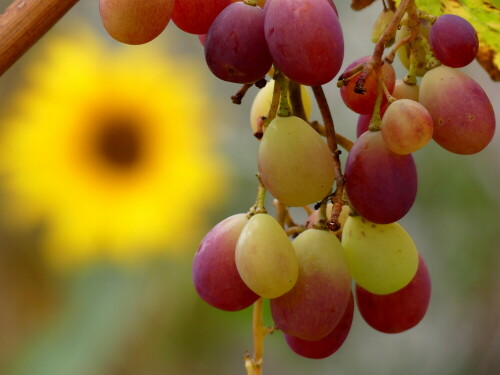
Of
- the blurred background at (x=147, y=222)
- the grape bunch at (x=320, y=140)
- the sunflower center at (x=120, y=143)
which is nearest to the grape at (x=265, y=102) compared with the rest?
the grape bunch at (x=320, y=140)

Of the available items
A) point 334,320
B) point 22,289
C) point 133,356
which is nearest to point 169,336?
point 133,356

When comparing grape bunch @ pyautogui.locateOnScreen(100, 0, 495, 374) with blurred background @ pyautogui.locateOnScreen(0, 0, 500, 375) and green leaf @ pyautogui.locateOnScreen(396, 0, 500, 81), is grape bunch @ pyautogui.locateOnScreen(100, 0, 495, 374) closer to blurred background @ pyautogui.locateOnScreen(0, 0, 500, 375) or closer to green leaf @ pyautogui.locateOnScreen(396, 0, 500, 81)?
green leaf @ pyautogui.locateOnScreen(396, 0, 500, 81)

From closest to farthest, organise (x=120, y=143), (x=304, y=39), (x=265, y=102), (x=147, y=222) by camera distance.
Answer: (x=304, y=39)
(x=265, y=102)
(x=147, y=222)
(x=120, y=143)

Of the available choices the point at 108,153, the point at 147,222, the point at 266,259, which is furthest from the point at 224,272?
the point at 108,153

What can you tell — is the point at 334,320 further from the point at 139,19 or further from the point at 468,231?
the point at 468,231

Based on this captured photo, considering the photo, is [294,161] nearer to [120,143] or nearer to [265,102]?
[265,102]

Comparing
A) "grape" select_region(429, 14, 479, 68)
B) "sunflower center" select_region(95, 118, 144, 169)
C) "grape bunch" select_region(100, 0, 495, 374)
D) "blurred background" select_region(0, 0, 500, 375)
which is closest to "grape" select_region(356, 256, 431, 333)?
"grape bunch" select_region(100, 0, 495, 374)
